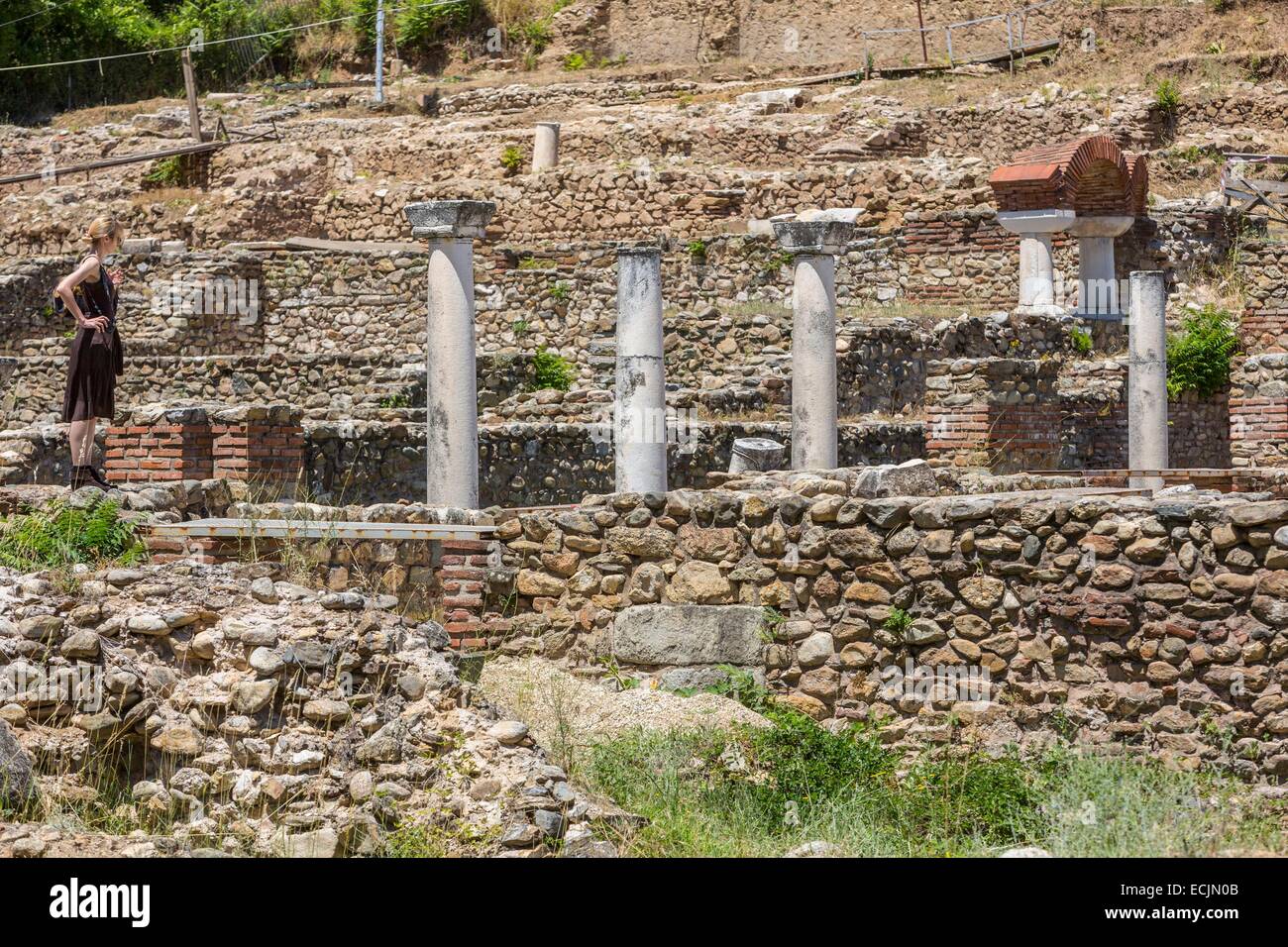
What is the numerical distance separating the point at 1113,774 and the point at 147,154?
25549mm

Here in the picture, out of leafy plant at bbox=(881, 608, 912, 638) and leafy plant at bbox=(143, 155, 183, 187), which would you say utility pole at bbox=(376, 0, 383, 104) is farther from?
leafy plant at bbox=(881, 608, 912, 638)

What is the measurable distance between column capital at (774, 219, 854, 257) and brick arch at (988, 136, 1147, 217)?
24.0 feet

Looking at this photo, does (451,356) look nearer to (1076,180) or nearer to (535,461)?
(535,461)

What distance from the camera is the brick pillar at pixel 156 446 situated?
39.8 ft

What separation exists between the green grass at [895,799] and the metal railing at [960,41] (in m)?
23.0

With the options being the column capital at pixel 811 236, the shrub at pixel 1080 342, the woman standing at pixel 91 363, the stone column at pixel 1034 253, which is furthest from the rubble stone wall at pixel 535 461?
the stone column at pixel 1034 253

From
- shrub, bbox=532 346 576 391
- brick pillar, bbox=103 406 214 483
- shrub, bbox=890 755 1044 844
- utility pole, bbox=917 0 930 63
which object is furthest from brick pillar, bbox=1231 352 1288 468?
utility pole, bbox=917 0 930 63

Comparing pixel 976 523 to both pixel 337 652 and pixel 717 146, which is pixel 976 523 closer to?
pixel 337 652

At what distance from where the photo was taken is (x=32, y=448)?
1422 cm

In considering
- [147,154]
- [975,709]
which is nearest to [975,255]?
[975,709]

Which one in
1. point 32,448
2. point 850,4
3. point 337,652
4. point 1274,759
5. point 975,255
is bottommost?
point 1274,759

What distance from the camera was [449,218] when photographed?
12523 millimetres

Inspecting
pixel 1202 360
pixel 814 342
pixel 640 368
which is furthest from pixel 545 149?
pixel 640 368

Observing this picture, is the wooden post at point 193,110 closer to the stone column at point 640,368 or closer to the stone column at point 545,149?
the stone column at point 545,149
